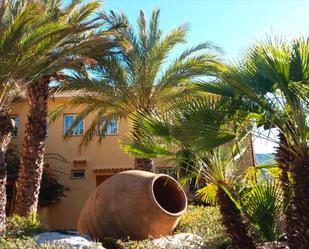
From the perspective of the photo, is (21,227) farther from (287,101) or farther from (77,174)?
(77,174)

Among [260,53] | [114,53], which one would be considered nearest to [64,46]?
[114,53]

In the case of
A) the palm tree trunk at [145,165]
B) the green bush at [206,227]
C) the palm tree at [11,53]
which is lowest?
the green bush at [206,227]

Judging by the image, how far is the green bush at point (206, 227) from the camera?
10266mm

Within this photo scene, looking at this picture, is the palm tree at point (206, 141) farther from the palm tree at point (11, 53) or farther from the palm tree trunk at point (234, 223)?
the palm tree at point (11, 53)

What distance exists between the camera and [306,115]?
6.98 meters

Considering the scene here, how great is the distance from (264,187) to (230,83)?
2136mm

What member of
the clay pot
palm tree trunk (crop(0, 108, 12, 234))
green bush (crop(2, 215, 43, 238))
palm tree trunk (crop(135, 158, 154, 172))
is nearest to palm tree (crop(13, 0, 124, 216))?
palm tree trunk (crop(0, 108, 12, 234))

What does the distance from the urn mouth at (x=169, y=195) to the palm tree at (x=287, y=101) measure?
4944mm

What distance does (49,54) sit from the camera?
1206 cm

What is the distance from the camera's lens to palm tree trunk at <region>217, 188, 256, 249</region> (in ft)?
26.6

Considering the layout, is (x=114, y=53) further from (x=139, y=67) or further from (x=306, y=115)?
(x=306, y=115)

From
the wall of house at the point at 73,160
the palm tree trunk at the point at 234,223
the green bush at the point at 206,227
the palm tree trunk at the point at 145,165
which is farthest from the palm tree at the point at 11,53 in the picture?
the wall of house at the point at 73,160

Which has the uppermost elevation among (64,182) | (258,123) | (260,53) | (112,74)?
(112,74)

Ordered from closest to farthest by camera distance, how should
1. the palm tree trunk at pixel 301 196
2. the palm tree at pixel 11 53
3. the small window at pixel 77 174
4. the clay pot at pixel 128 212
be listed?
the palm tree trunk at pixel 301 196, the palm tree at pixel 11 53, the clay pot at pixel 128 212, the small window at pixel 77 174
